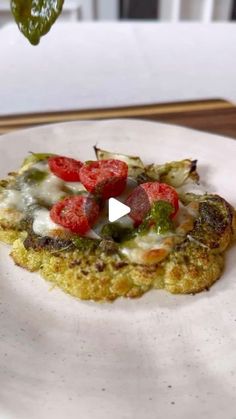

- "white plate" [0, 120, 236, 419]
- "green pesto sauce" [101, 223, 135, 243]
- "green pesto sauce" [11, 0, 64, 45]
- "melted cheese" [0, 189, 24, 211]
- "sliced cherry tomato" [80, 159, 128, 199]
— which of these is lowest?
"white plate" [0, 120, 236, 419]

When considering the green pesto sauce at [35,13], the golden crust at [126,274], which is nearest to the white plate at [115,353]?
the golden crust at [126,274]

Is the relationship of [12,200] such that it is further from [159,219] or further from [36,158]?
[159,219]

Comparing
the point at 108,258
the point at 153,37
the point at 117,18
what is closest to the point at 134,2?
the point at 117,18

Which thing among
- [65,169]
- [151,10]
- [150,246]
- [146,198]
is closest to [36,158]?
[65,169]

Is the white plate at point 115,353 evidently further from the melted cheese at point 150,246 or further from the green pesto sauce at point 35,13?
the green pesto sauce at point 35,13

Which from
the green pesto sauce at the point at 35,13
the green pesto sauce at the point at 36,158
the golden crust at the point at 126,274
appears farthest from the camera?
the green pesto sauce at the point at 36,158

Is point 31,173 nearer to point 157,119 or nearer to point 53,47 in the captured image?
point 157,119

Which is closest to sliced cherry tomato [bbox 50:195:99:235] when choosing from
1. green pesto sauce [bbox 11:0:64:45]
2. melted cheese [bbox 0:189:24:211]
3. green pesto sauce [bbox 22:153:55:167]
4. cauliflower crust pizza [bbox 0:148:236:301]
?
cauliflower crust pizza [bbox 0:148:236:301]

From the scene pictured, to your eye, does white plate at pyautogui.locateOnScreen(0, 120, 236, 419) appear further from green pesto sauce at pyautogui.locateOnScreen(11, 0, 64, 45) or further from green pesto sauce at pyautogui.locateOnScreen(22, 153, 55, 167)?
green pesto sauce at pyautogui.locateOnScreen(11, 0, 64, 45)
